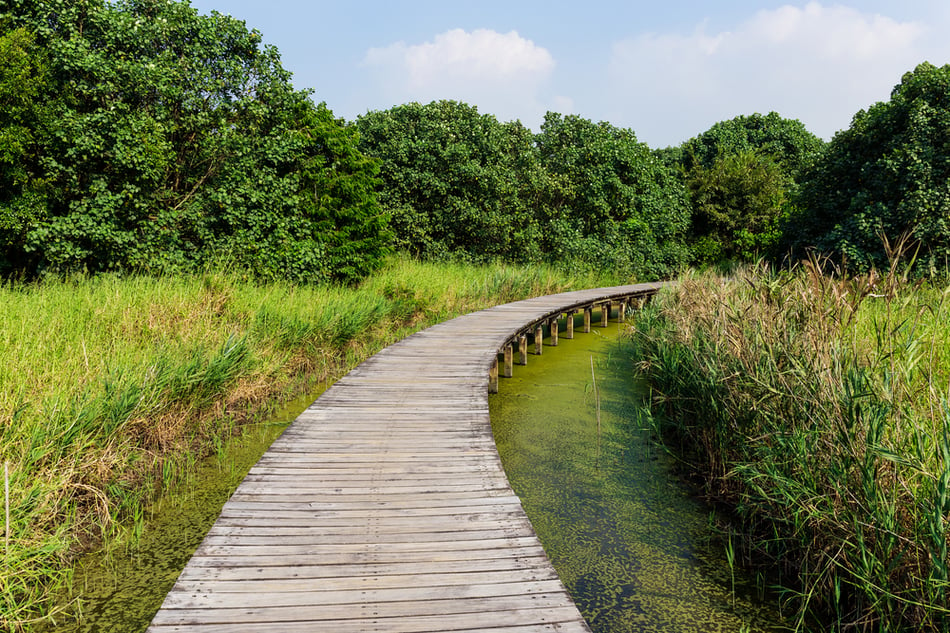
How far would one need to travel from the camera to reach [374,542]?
2.64 meters

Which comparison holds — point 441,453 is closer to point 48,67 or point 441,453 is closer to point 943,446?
point 943,446

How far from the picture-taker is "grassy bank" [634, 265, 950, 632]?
2.52m

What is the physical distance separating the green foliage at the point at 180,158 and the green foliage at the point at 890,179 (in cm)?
1135

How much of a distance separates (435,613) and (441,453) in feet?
5.57

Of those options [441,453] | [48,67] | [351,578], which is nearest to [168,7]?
[48,67]

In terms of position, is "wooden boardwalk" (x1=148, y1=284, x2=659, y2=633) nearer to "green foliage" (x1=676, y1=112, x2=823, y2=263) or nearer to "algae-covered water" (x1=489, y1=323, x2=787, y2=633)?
"algae-covered water" (x1=489, y1=323, x2=787, y2=633)

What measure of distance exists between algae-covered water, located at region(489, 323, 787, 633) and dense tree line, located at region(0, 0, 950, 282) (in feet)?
9.31

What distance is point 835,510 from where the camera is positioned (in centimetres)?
290

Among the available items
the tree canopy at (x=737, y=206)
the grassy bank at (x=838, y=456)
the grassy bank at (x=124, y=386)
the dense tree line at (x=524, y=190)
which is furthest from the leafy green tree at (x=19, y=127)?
the tree canopy at (x=737, y=206)

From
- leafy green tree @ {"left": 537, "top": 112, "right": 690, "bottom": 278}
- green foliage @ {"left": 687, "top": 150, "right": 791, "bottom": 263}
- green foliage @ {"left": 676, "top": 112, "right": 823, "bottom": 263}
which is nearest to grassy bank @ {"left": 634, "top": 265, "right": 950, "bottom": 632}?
leafy green tree @ {"left": 537, "top": 112, "right": 690, "bottom": 278}

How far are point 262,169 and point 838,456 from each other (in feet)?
36.6

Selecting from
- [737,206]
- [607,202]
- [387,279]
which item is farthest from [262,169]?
[737,206]

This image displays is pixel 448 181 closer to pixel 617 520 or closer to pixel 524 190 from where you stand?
pixel 524 190

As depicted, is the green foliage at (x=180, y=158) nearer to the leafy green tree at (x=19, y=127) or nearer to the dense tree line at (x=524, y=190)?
the leafy green tree at (x=19, y=127)
